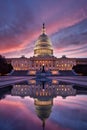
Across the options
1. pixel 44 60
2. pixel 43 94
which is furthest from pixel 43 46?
pixel 43 94

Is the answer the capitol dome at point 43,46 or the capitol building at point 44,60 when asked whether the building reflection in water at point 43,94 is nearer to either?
the capitol building at point 44,60

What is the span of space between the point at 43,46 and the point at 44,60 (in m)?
5.49

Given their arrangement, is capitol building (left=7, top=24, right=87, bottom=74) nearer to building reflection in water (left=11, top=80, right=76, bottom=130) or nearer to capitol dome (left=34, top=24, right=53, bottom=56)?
capitol dome (left=34, top=24, right=53, bottom=56)

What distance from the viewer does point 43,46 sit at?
81812 mm

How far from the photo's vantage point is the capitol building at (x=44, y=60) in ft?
265

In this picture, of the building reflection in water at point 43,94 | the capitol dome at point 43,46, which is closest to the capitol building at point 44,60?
the capitol dome at point 43,46

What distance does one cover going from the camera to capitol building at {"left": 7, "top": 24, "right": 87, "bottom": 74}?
80.6m

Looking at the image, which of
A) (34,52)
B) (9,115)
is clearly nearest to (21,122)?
(9,115)

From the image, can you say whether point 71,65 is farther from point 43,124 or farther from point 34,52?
point 43,124

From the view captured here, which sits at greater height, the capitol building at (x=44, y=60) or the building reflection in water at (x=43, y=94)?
the capitol building at (x=44, y=60)

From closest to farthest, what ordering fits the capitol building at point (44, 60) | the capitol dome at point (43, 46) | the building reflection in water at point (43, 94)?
the building reflection in water at point (43, 94)
the capitol building at point (44, 60)
the capitol dome at point (43, 46)

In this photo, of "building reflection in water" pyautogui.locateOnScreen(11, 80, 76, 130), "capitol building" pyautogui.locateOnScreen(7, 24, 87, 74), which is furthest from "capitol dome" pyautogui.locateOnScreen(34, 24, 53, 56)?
"building reflection in water" pyautogui.locateOnScreen(11, 80, 76, 130)

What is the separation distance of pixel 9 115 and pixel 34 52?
267 feet

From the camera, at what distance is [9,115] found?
661 cm
